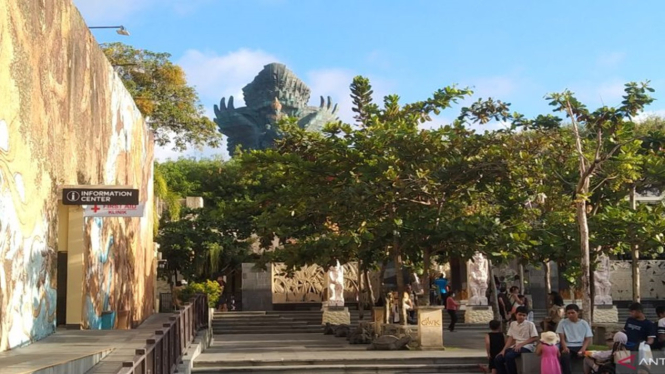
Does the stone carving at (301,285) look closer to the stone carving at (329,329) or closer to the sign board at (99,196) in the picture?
the stone carving at (329,329)

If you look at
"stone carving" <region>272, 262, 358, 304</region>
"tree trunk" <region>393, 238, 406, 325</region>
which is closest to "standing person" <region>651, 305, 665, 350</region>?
"tree trunk" <region>393, 238, 406, 325</region>

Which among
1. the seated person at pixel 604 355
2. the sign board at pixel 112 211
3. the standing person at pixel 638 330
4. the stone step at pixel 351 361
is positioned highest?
the sign board at pixel 112 211

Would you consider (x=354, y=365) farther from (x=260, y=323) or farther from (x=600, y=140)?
(x=260, y=323)

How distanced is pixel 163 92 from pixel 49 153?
82.0ft

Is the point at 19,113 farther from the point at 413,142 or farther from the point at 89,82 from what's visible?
the point at 413,142

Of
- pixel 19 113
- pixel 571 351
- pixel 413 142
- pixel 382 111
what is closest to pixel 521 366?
pixel 571 351

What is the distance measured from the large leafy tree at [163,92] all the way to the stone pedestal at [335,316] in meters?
15.2

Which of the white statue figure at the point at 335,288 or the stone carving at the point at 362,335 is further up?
the white statue figure at the point at 335,288

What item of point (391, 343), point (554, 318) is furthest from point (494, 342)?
point (391, 343)

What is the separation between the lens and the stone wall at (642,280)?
32.4 m

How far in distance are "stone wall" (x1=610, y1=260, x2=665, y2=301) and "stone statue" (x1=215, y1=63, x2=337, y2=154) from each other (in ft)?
111

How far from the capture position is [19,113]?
1287cm


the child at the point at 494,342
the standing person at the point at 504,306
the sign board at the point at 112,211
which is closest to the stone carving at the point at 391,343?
the standing person at the point at 504,306

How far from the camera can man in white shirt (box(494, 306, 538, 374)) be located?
12242 mm
